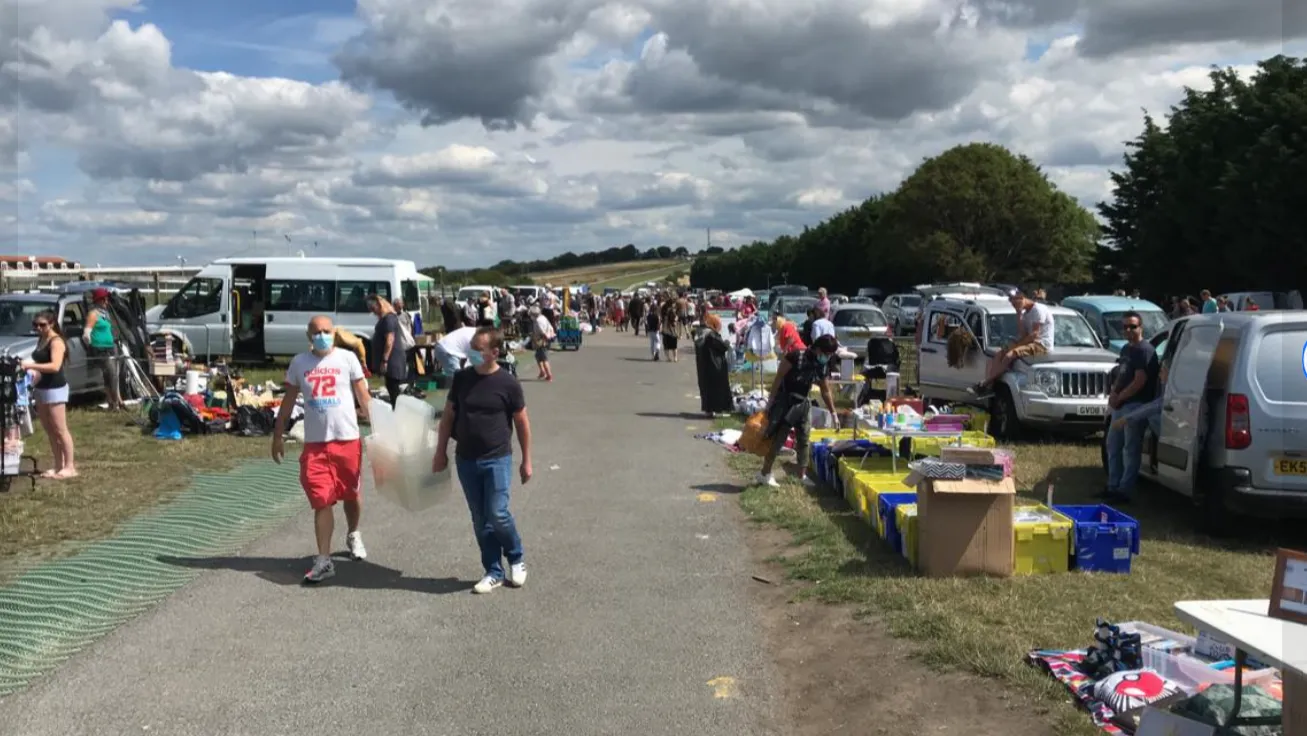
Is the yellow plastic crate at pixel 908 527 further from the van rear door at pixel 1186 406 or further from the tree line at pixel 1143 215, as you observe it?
the tree line at pixel 1143 215

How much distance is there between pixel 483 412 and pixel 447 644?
1.78m

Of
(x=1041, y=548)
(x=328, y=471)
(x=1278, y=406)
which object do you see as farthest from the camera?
(x=1278, y=406)

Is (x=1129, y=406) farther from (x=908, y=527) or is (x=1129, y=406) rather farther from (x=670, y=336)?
(x=670, y=336)

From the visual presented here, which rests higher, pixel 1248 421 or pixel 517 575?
pixel 1248 421

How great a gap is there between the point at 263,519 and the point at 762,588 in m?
4.77

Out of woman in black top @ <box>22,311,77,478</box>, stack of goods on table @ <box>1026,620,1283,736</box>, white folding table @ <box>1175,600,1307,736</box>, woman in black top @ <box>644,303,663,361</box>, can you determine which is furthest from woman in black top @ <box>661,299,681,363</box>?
white folding table @ <box>1175,600,1307,736</box>

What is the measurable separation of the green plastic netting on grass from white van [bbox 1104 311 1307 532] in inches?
307

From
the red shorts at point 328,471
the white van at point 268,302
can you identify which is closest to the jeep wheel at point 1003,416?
the red shorts at point 328,471

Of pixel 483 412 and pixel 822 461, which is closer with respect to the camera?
pixel 483 412

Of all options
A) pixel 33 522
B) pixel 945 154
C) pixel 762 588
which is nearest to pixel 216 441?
pixel 33 522

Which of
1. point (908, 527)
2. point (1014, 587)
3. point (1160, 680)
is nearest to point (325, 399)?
point (908, 527)

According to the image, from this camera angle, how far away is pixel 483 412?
305 inches

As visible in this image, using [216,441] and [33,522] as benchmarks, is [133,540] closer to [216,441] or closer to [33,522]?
[33,522]

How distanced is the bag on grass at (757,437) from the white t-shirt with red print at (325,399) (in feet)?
15.6
